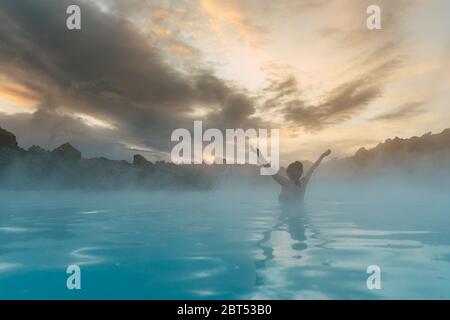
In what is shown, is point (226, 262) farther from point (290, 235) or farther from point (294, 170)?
point (294, 170)

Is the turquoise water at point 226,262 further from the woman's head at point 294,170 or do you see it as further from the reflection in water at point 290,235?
the woman's head at point 294,170

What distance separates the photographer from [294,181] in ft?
65.7

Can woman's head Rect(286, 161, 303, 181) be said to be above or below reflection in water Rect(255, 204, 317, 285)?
above

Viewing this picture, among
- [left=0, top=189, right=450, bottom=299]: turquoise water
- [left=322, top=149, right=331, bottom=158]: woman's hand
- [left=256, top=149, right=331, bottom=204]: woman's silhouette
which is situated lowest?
[left=0, top=189, right=450, bottom=299]: turquoise water

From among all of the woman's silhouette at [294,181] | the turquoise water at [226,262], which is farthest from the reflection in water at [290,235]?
the woman's silhouette at [294,181]

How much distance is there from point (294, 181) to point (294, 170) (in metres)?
Answer: 1.04

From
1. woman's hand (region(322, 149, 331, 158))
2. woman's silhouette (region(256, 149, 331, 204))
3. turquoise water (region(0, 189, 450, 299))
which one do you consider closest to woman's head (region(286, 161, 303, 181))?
woman's silhouette (region(256, 149, 331, 204))

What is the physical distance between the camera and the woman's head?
19125mm

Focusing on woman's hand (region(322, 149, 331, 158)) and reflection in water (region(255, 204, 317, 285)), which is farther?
woman's hand (region(322, 149, 331, 158))

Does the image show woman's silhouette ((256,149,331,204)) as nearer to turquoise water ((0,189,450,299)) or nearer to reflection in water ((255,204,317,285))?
reflection in water ((255,204,317,285))

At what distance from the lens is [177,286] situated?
5973 mm

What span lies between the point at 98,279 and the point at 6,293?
1.42 meters
